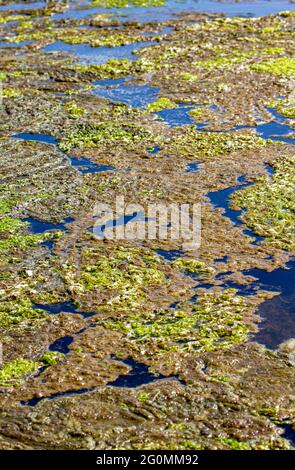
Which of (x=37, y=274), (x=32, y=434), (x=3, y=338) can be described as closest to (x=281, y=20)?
(x=37, y=274)

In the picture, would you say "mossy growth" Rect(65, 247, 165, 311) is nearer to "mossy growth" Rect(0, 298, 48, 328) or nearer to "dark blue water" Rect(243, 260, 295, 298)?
"mossy growth" Rect(0, 298, 48, 328)

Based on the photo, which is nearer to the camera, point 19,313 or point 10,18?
point 19,313

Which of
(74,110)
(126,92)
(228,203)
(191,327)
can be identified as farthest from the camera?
(126,92)

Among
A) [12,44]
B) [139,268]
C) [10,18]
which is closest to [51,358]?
[139,268]

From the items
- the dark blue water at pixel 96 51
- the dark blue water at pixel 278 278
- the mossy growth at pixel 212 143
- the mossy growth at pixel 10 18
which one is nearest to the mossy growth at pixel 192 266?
the dark blue water at pixel 278 278

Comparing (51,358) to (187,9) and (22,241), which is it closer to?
(22,241)

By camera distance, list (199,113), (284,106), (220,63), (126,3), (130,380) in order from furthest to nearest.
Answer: (126,3) < (220,63) < (284,106) < (199,113) < (130,380)

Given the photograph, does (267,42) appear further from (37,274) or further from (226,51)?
(37,274)
